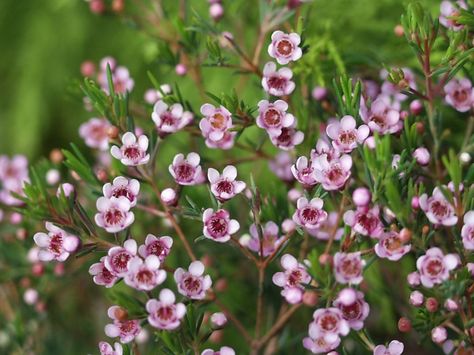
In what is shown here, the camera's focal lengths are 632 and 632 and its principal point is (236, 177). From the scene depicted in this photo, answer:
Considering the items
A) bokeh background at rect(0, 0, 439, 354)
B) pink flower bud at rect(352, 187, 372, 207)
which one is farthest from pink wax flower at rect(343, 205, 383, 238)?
bokeh background at rect(0, 0, 439, 354)

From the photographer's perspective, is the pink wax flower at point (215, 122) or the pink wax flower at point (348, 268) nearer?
the pink wax flower at point (348, 268)

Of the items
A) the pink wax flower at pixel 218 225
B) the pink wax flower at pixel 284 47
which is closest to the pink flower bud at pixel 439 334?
the pink wax flower at pixel 218 225

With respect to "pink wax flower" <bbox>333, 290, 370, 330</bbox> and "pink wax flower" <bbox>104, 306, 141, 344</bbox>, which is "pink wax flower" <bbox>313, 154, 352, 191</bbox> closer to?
"pink wax flower" <bbox>333, 290, 370, 330</bbox>

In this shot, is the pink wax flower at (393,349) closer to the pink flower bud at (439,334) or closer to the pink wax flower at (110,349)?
the pink flower bud at (439,334)

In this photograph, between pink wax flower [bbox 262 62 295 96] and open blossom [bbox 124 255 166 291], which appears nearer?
open blossom [bbox 124 255 166 291]

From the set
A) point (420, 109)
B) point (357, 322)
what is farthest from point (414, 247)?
point (420, 109)

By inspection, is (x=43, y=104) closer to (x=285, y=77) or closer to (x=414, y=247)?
(x=285, y=77)
